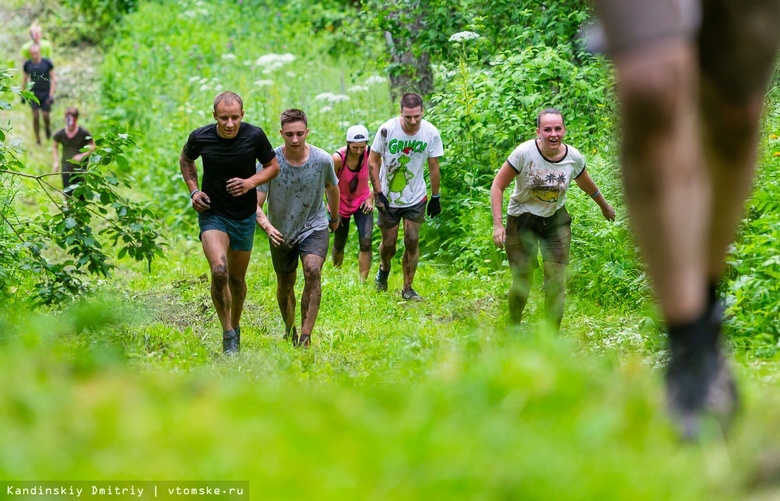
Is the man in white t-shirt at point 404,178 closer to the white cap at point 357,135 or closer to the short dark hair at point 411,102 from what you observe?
the short dark hair at point 411,102

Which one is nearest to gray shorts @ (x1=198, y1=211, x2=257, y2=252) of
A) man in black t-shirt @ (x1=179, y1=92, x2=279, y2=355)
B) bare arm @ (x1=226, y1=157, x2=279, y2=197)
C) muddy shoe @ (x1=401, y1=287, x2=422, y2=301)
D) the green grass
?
man in black t-shirt @ (x1=179, y1=92, x2=279, y2=355)

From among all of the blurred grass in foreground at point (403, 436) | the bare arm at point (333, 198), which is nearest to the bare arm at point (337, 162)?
the bare arm at point (333, 198)

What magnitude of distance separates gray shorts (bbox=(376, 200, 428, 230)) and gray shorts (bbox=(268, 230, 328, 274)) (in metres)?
3.38

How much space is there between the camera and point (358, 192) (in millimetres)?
14711

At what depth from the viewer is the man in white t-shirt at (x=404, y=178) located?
13461 millimetres

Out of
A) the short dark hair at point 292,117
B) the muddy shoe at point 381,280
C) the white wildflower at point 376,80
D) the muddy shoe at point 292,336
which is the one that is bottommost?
the muddy shoe at point 381,280

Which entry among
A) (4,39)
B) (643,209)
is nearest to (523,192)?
(643,209)

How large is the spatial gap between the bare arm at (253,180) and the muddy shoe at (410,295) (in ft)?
10.8

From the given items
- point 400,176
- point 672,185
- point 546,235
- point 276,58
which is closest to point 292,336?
point 546,235

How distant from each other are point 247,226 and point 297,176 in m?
0.88

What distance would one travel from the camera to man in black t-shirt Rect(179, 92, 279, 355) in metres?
9.62

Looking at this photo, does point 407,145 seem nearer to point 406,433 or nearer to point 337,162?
point 337,162

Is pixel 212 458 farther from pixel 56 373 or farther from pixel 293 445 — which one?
pixel 56 373

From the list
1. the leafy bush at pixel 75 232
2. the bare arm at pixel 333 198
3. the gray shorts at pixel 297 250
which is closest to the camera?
the leafy bush at pixel 75 232
